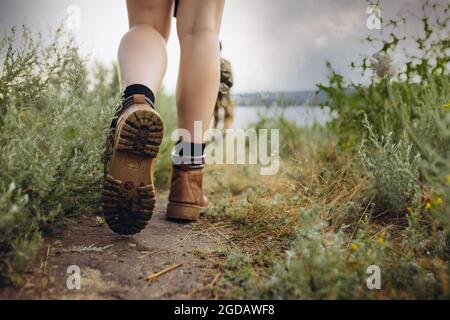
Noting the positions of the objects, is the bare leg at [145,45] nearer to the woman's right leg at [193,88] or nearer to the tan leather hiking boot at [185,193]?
the woman's right leg at [193,88]

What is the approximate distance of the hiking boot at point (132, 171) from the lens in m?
1.37

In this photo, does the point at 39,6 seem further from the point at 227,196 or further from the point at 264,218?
the point at 264,218

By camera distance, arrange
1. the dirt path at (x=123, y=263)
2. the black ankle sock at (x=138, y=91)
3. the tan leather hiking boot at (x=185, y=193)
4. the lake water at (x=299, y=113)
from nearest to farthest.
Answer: the dirt path at (x=123, y=263) < the black ankle sock at (x=138, y=91) < the tan leather hiking boot at (x=185, y=193) < the lake water at (x=299, y=113)

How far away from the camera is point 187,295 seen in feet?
3.76

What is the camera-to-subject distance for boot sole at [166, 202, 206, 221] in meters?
1.83

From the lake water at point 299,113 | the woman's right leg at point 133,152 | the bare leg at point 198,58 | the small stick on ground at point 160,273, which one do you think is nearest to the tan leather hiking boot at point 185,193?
the bare leg at point 198,58

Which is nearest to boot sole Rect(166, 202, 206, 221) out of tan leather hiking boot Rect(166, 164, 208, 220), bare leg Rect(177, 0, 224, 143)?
tan leather hiking boot Rect(166, 164, 208, 220)

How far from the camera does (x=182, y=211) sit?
1.83m

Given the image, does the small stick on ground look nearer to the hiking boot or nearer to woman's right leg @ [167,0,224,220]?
the hiking boot

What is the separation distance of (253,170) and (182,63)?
4.71ft

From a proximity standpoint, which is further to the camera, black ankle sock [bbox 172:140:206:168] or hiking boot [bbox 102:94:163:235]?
black ankle sock [bbox 172:140:206:168]

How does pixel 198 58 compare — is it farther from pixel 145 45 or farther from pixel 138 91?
pixel 138 91

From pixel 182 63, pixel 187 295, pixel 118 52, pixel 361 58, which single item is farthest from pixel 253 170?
pixel 187 295

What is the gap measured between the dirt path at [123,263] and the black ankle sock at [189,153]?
0.29 m
